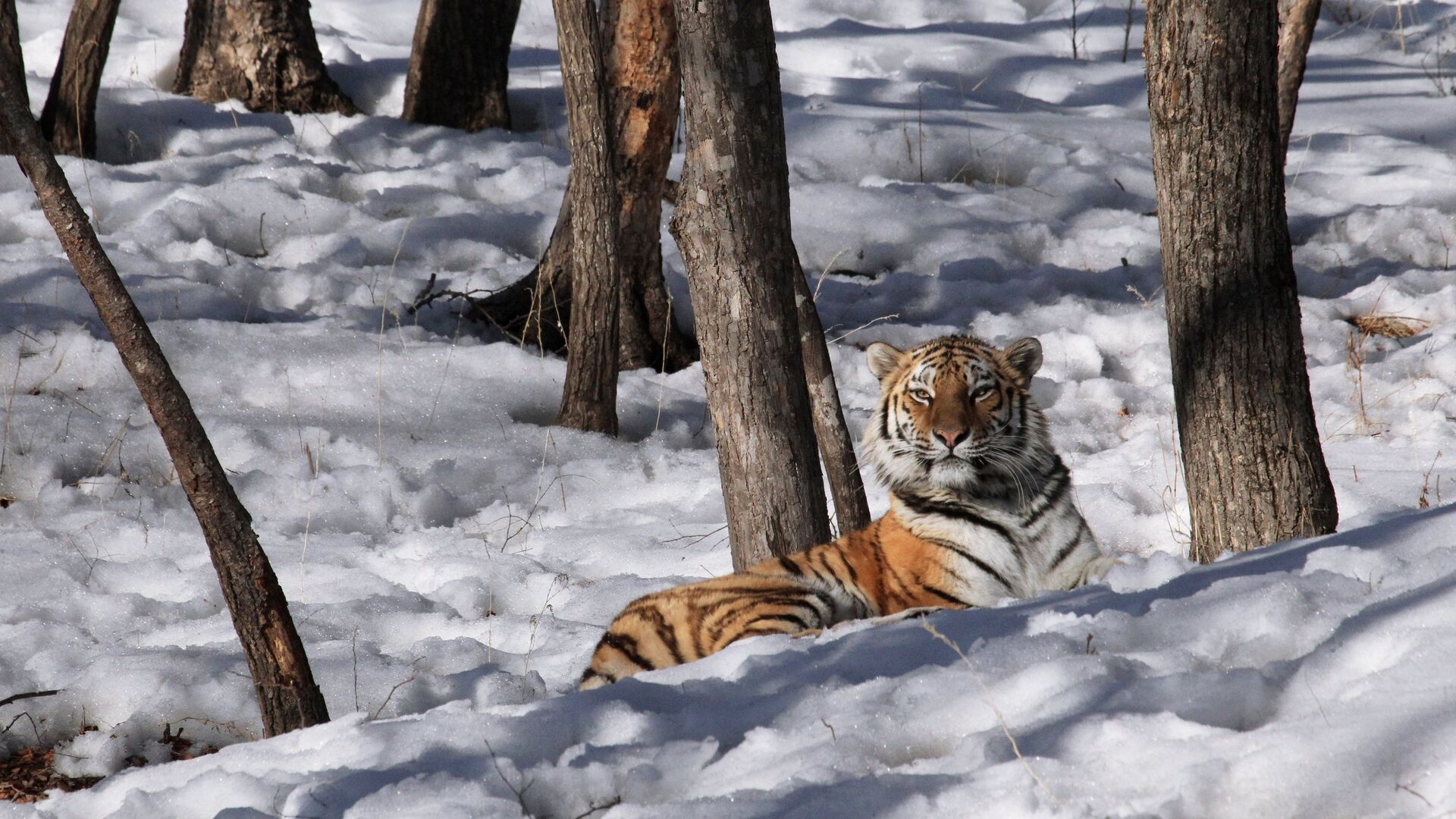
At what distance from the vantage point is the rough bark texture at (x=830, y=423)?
4.87 meters

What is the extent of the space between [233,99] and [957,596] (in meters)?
8.14

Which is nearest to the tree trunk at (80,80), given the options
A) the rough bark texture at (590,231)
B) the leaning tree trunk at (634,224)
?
the leaning tree trunk at (634,224)

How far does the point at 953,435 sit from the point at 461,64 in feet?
23.5

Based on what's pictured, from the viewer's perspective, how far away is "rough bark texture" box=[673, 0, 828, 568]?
3.85 metres

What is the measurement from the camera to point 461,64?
998cm

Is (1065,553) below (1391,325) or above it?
below

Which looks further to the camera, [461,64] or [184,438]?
[461,64]

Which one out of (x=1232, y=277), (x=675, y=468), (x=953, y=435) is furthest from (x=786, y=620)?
(x=675, y=468)

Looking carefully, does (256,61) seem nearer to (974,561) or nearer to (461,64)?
(461,64)

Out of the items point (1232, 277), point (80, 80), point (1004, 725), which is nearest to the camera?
point (1004, 725)

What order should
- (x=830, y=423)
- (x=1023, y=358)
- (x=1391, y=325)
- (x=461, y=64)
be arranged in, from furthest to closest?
(x=461, y=64) → (x=1391, y=325) → (x=830, y=423) → (x=1023, y=358)

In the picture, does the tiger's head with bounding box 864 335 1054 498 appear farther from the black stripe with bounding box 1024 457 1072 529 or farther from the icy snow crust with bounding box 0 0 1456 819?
the icy snow crust with bounding box 0 0 1456 819

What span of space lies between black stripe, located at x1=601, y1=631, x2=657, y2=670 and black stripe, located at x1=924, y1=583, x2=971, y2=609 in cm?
94

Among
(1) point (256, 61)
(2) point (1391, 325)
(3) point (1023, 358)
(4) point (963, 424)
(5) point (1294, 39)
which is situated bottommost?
(2) point (1391, 325)
